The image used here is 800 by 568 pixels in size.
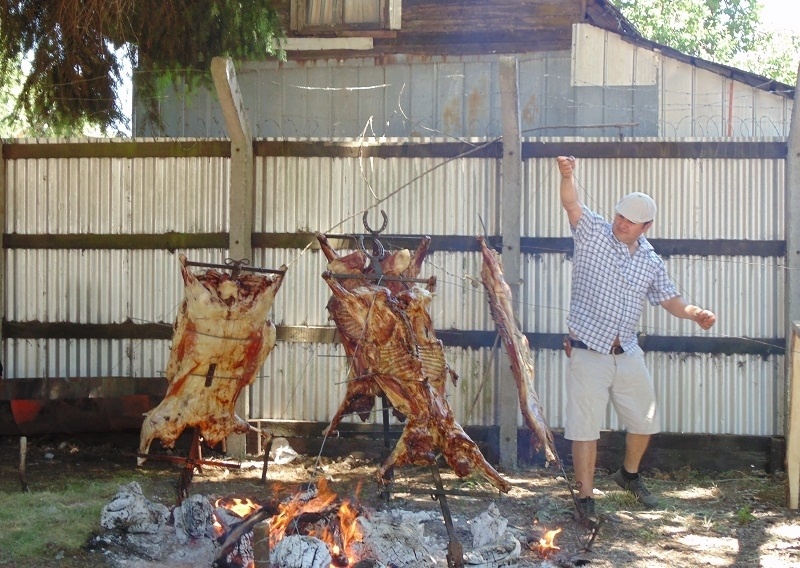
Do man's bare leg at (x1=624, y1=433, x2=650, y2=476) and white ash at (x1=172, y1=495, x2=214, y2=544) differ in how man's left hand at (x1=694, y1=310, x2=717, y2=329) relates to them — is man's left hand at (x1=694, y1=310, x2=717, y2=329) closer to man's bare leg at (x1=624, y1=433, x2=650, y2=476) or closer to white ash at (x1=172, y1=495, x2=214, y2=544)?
man's bare leg at (x1=624, y1=433, x2=650, y2=476)

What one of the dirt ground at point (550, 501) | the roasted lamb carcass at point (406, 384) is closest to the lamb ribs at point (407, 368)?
the roasted lamb carcass at point (406, 384)

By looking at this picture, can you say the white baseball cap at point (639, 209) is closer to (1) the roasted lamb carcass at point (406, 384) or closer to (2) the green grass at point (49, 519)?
(1) the roasted lamb carcass at point (406, 384)

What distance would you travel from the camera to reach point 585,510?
5.32 m

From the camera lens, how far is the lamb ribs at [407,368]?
14.8 ft

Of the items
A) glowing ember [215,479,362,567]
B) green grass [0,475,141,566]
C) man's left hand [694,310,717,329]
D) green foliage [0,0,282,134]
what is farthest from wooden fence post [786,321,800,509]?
green foliage [0,0,282,134]

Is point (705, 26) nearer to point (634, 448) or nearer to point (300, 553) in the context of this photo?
point (634, 448)

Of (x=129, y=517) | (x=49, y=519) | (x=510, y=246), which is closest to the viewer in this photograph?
(x=129, y=517)

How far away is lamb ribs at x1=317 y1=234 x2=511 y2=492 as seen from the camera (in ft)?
14.8

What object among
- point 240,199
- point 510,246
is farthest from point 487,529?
point 240,199

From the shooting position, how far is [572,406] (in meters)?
5.41

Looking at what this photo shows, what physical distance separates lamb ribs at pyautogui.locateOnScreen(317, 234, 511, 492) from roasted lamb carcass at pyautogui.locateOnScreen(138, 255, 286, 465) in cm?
59

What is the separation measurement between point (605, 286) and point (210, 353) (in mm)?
2492

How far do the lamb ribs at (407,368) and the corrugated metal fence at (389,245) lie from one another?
1.79 m

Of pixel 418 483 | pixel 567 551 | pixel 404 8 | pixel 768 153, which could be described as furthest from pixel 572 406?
pixel 404 8
